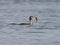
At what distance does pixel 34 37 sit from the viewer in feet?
53.9

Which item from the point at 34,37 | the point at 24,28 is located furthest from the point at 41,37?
the point at 24,28

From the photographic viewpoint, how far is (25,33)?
17516mm

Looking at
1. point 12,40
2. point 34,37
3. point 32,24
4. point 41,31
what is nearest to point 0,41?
point 12,40

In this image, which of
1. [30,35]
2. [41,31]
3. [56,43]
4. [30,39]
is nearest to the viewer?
[56,43]

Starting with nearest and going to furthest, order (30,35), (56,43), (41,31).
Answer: (56,43) < (30,35) < (41,31)

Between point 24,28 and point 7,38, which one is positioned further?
point 24,28

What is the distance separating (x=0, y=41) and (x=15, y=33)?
2426 mm

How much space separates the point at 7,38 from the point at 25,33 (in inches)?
66.6

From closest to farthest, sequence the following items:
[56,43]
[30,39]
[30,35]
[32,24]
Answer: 1. [56,43]
2. [30,39]
3. [30,35]
4. [32,24]

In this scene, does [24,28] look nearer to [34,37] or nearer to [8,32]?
[8,32]

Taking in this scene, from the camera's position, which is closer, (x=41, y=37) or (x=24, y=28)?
(x=41, y=37)

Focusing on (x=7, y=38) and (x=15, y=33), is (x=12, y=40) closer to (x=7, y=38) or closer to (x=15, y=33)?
(x=7, y=38)

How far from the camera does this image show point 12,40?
15.5 meters

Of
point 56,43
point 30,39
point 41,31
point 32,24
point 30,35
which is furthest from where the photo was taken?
point 32,24
